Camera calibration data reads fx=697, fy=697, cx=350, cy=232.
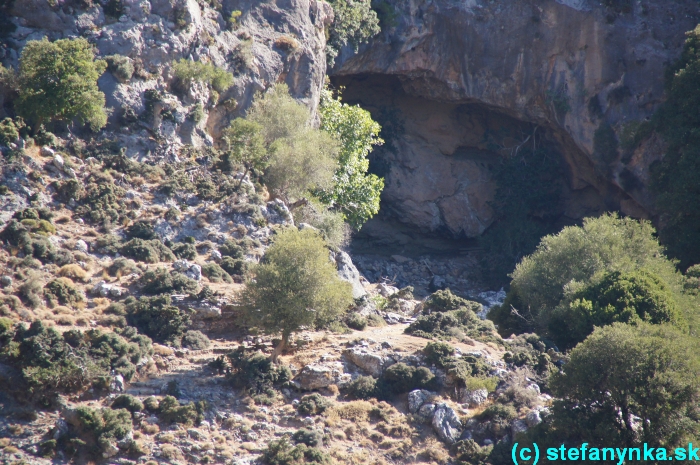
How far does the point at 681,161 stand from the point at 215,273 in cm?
2977

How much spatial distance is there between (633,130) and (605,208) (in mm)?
8743

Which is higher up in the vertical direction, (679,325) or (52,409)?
(679,325)

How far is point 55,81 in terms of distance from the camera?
32688 mm

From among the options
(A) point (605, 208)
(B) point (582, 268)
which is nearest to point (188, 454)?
(B) point (582, 268)

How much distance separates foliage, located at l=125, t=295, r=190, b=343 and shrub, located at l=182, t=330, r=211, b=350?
30cm

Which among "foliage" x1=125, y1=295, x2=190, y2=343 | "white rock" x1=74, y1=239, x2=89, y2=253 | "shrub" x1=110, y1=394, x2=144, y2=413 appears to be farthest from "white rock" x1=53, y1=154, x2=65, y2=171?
"shrub" x1=110, y1=394, x2=144, y2=413

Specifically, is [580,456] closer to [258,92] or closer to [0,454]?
[0,454]

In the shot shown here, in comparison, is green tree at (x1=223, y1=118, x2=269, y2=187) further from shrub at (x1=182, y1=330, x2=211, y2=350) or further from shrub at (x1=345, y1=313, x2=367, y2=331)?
shrub at (x1=182, y1=330, x2=211, y2=350)

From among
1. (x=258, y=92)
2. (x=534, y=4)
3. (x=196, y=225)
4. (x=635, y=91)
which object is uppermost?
(x=534, y=4)

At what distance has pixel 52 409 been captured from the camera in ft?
76.2

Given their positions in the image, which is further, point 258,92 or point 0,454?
point 258,92

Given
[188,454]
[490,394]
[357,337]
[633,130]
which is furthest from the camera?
[633,130]

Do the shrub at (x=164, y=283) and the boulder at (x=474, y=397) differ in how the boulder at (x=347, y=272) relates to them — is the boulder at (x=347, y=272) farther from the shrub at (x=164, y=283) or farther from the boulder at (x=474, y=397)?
the boulder at (x=474, y=397)

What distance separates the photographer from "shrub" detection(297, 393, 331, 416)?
26.0 meters
